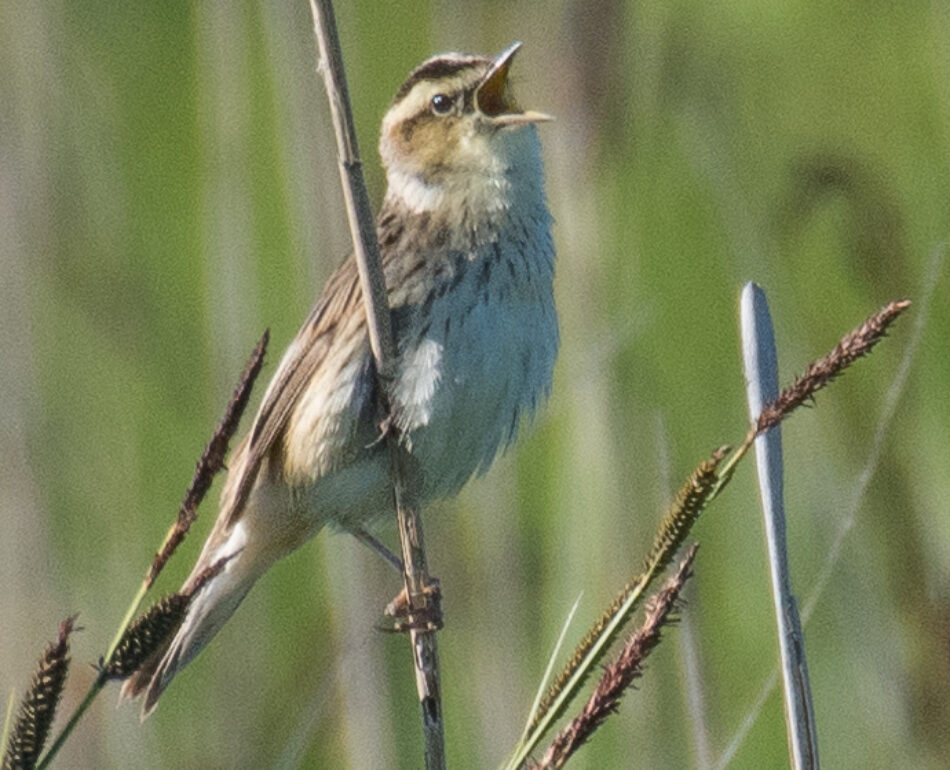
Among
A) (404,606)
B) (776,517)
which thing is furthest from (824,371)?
(404,606)

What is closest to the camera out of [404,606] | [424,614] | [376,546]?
[424,614]

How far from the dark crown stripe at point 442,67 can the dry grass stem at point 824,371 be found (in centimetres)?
143

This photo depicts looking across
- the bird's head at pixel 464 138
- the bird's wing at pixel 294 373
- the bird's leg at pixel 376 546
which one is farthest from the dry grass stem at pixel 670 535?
the bird's leg at pixel 376 546

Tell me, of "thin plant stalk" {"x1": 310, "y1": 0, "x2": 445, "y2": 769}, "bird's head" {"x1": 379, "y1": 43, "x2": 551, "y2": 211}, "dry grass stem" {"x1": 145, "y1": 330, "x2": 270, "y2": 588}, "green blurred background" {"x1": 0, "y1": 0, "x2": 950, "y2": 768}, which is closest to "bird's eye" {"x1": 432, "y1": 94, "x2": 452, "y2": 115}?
"bird's head" {"x1": 379, "y1": 43, "x2": 551, "y2": 211}

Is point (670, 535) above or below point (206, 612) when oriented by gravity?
above

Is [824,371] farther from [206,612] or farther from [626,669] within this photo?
[206,612]

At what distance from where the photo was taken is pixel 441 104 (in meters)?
2.61

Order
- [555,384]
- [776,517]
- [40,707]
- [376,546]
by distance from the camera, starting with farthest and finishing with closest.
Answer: [555,384]
[376,546]
[776,517]
[40,707]

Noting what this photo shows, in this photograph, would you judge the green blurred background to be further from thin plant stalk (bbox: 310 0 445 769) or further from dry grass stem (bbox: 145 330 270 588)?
dry grass stem (bbox: 145 330 270 588)

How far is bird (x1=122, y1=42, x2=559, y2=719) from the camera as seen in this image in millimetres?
2420

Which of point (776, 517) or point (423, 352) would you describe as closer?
point (776, 517)

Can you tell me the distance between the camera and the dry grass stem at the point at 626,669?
124cm

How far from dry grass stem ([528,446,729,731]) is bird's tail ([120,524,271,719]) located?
1.32 meters

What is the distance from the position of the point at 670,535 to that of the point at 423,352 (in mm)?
1200
